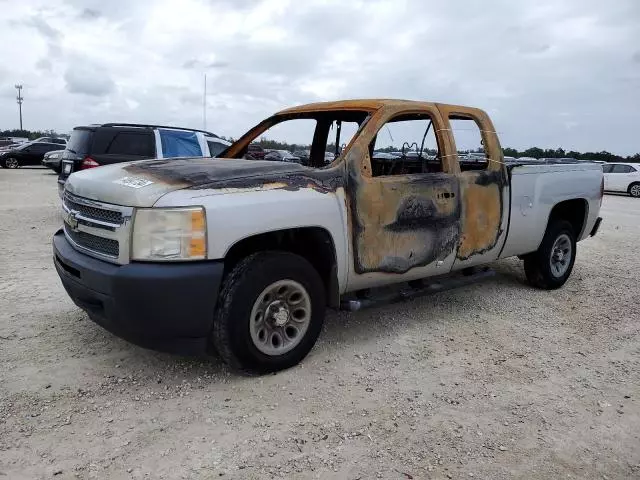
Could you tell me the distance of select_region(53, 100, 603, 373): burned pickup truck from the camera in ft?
10.5

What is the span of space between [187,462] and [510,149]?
4.29 m

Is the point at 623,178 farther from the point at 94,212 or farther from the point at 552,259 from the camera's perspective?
the point at 94,212

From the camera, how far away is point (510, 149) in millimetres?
5504

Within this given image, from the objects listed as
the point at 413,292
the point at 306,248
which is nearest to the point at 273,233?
the point at 306,248

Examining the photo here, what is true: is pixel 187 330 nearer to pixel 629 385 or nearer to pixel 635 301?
pixel 629 385

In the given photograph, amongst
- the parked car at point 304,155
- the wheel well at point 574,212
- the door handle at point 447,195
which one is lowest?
the wheel well at point 574,212

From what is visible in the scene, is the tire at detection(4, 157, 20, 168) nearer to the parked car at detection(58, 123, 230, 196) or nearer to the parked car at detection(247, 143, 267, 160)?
the parked car at detection(58, 123, 230, 196)

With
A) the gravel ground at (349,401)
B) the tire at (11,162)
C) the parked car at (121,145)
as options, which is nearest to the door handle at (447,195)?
the gravel ground at (349,401)

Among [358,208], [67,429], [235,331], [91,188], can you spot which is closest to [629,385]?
[358,208]

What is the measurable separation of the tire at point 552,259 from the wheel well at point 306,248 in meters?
3.03

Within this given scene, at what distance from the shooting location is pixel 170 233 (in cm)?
317

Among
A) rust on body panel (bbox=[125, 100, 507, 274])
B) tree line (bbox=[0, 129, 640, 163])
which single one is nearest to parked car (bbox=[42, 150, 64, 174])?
tree line (bbox=[0, 129, 640, 163])

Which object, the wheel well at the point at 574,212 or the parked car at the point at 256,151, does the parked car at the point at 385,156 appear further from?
the wheel well at the point at 574,212

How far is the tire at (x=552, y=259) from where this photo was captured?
5922 mm
